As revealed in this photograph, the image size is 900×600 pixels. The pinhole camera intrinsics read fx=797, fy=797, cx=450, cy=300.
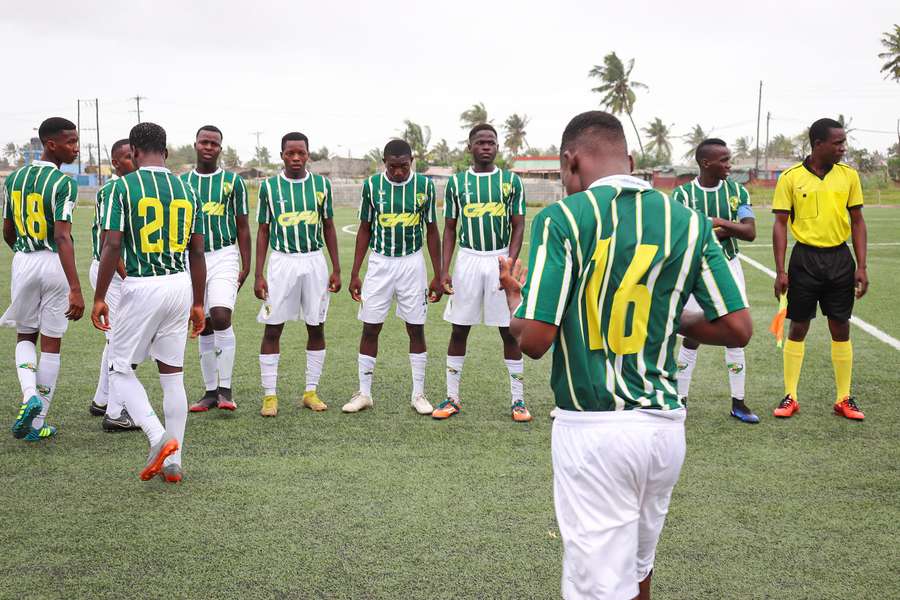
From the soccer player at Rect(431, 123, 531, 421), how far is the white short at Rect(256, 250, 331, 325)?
111 cm

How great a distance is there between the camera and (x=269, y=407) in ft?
21.5

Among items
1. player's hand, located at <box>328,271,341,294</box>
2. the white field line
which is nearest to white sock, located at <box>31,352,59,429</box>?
player's hand, located at <box>328,271,341,294</box>

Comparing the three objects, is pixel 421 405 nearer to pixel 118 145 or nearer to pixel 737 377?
pixel 737 377

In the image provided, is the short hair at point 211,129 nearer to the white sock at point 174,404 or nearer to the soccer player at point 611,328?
the white sock at point 174,404

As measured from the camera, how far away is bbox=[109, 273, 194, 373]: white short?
500 centimetres

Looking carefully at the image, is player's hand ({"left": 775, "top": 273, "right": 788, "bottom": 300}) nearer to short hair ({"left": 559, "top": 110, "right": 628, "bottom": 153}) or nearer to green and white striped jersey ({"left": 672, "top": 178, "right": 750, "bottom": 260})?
green and white striped jersey ({"left": 672, "top": 178, "right": 750, "bottom": 260})

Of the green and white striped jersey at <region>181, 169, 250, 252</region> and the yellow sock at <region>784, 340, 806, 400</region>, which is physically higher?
→ the green and white striped jersey at <region>181, 169, 250, 252</region>

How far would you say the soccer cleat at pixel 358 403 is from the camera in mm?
6629

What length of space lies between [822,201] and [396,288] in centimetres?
355

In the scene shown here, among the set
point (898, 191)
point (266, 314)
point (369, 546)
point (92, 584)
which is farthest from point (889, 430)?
point (898, 191)

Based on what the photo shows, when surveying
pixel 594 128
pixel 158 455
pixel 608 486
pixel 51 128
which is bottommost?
pixel 158 455

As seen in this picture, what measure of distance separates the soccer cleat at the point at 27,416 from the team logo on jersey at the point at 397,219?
2972mm

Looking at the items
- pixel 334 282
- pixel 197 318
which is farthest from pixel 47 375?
pixel 334 282

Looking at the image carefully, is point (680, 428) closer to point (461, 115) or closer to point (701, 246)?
point (701, 246)
